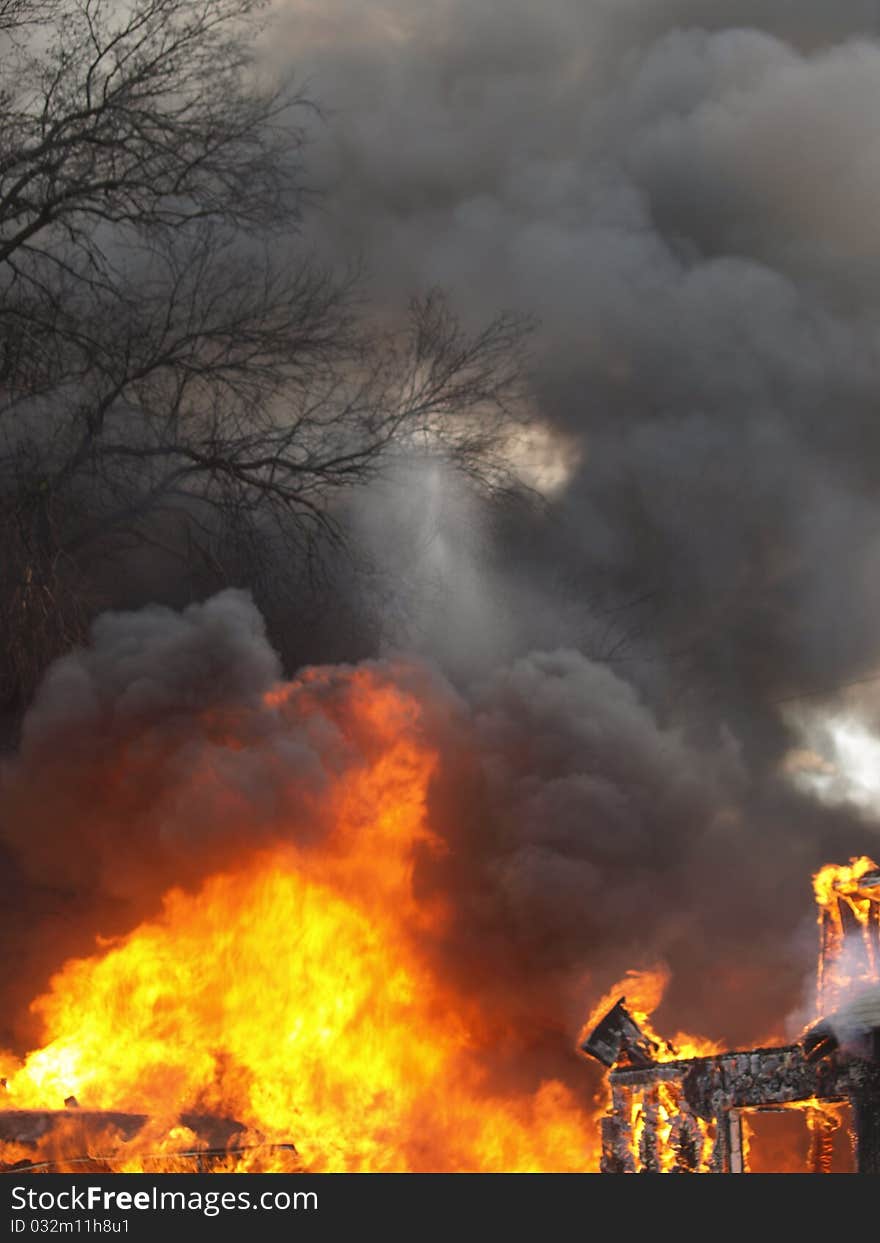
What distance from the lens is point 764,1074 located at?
912 centimetres

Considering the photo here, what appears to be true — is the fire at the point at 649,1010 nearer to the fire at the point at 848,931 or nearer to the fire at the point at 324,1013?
the fire at the point at 848,931

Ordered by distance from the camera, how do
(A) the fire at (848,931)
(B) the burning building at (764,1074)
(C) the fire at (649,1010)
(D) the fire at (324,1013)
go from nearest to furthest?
(B) the burning building at (764,1074), (A) the fire at (848,931), (C) the fire at (649,1010), (D) the fire at (324,1013)

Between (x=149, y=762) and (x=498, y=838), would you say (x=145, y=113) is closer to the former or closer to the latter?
(x=149, y=762)

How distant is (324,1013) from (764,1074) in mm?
5814

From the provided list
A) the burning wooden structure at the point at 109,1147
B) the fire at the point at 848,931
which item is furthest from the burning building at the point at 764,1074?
the burning wooden structure at the point at 109,1147

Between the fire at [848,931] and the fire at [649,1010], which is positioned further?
the fire at [649,1010]

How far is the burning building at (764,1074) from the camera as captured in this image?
8688 millimetres

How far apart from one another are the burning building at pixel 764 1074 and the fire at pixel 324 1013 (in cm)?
406

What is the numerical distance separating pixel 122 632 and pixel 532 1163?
6031 millimetres

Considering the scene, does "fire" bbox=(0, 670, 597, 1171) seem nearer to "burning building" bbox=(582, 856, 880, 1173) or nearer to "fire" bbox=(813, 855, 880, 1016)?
"burning building" bbox=(582, 856, 880, 1173)

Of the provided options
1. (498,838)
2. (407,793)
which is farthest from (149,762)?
(498,838)

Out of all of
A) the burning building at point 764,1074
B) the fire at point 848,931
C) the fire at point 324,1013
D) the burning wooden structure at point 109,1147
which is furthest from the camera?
the fire at point 324,1013

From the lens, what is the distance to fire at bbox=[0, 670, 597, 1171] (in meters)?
13.5

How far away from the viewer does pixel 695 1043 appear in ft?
35.7
